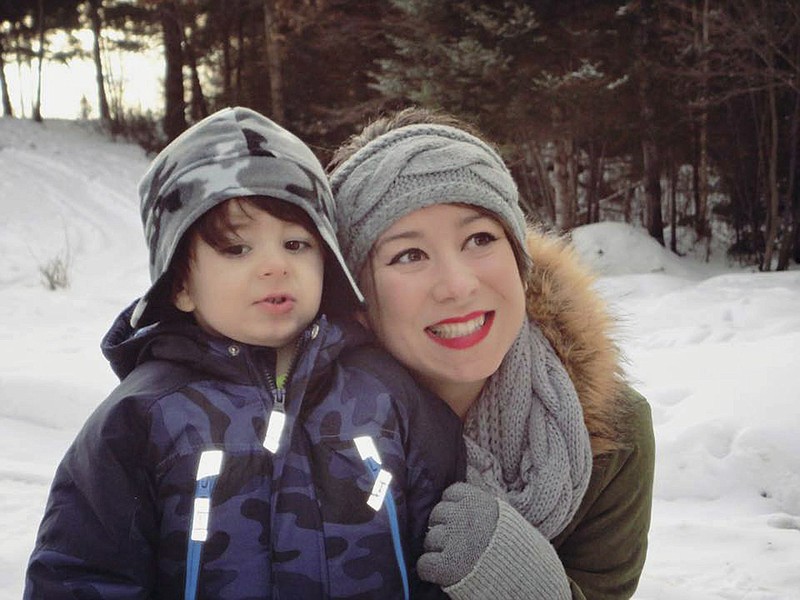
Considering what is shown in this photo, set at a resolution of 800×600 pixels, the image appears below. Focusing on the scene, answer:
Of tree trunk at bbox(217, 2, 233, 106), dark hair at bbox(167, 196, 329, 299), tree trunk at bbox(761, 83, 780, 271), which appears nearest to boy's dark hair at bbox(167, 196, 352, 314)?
dark hair at bbox(167, 196, 329, 299)

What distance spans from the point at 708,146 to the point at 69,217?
8274 millimetres

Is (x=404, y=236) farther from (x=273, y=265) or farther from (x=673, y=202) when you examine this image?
(x=673, y=202)

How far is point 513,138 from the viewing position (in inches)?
348

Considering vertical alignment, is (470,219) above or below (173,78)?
below

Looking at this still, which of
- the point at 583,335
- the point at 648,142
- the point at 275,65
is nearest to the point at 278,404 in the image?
the point at 583,335

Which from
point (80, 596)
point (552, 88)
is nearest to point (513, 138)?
point (552, 88)

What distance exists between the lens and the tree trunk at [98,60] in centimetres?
1756

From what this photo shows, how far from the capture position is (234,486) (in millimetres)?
1441

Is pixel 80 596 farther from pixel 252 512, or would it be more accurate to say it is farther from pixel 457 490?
pixel 457 490

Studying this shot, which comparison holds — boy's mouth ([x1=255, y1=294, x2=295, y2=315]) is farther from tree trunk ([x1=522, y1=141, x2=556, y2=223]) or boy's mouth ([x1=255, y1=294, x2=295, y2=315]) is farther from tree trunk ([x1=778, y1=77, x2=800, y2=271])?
tree trunk ([x1=522, y1=141, x2=556, y2=223])

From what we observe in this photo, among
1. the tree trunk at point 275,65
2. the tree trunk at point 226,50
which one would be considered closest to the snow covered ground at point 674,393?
the tree trunk at point 275,65

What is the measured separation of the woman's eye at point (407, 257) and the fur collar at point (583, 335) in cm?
32

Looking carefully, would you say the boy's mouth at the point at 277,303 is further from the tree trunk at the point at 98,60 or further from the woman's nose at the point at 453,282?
the tree trunk at the point at 98,60

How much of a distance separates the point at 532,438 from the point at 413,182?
0.63m
